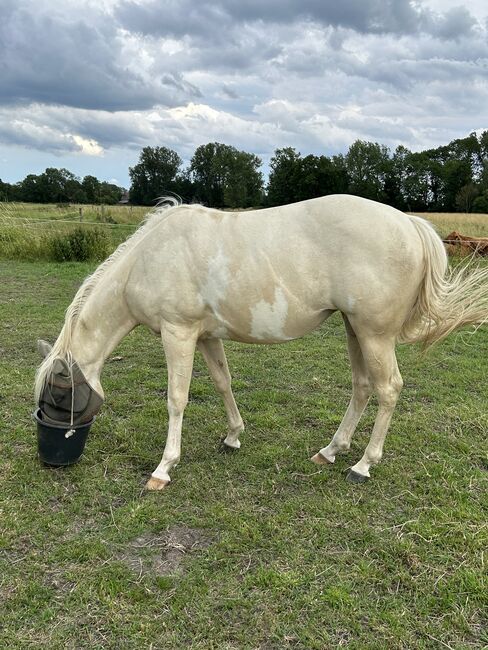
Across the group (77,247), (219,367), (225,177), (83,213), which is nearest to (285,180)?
(225,177)

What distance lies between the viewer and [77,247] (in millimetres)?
12625

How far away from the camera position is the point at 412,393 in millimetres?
4750

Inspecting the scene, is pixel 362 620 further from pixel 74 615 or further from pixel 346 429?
pixel 346 429

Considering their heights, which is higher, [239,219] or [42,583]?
[239,219]

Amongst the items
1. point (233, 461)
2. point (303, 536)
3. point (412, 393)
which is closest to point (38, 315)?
point (233, 461)

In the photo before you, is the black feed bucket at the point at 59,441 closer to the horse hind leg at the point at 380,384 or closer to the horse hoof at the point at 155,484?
the horse hoof at the point at 155,484

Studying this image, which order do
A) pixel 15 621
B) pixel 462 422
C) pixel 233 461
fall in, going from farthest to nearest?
1. pixel 462 422
2. pixel 233 461
3. pixel 15 621

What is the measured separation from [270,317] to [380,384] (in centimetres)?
83

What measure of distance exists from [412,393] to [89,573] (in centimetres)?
346

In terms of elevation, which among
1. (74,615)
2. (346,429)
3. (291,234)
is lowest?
(74,615)

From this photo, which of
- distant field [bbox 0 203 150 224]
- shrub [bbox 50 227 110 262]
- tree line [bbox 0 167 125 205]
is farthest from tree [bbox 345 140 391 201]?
shrub [bbox 50 227 110 262]

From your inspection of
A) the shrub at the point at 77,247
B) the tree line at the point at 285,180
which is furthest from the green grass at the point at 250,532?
the tree line at the point at 285,180

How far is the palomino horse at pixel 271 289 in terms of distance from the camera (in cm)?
285

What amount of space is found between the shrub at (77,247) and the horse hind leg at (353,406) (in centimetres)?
1049
